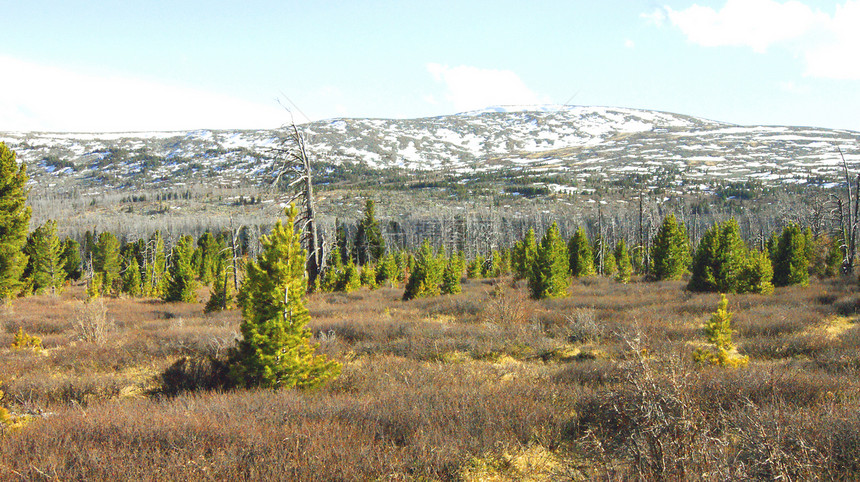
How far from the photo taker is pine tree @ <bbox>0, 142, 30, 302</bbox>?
21.0 m

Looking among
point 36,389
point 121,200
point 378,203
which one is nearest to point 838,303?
point 36,389

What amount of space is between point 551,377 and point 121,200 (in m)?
203

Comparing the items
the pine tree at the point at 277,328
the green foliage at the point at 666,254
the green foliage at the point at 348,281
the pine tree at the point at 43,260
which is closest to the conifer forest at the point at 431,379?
the pine tree at the point at 277,328

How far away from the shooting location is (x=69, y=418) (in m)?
5.48

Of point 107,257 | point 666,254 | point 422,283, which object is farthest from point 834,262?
point 107,257

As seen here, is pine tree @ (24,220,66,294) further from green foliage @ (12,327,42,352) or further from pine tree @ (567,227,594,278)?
pine tree @ (567,227,594,278)

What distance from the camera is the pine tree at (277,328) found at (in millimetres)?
7281

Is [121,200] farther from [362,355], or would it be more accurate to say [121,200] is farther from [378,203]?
[362,355]

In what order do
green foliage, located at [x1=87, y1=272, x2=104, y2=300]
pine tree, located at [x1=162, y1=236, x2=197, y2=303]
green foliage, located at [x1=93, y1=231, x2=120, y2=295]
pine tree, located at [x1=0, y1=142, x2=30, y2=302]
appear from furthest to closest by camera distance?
green foliage, located at [x1=93, y1=231, x2=120, y2=295] < green foliage, located at [x1=87, y1=272, x2=104, y2=300] < pine tree, located at [x1=162, y1=236, x2=197, y2=303] < pine tree, located at [x1=0, y1=142, x2=30, y2=302]

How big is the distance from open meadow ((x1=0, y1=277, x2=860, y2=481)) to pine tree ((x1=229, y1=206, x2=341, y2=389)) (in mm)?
452

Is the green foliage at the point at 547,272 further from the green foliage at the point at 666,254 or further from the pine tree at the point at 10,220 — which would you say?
the pine tree at the point at 10,220

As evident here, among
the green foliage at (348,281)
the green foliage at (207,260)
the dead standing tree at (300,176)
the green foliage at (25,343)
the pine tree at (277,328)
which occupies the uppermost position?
the dead standing tree at (300,176)

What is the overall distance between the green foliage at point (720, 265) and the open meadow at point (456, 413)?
859cm

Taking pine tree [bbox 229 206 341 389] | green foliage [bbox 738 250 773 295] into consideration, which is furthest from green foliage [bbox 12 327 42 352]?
green foliage [bbox 738 250 773 295]
